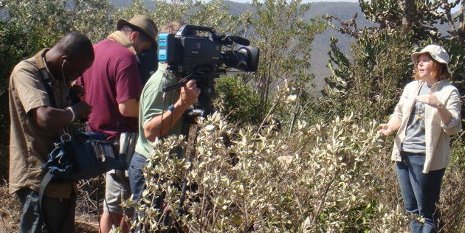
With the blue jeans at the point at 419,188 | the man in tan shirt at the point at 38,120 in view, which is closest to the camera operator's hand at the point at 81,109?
the man in tan shirt at the point at 38,120

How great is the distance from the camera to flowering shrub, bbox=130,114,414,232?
2574 millimetres

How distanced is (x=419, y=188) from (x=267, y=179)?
2.46 metres

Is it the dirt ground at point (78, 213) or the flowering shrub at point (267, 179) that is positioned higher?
the flowering shrub at point (267, 179)

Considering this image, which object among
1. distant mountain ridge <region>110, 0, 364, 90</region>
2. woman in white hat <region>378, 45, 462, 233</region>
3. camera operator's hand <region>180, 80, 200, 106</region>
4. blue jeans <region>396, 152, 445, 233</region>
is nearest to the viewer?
camera operator's hand <region>180, 80, 200, 106</region>

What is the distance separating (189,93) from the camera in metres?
3.67

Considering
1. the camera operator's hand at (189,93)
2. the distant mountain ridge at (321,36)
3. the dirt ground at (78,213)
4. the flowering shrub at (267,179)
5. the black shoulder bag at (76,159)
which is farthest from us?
the distant mountain ridge at (321,36)

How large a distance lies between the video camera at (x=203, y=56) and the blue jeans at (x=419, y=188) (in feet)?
5.02

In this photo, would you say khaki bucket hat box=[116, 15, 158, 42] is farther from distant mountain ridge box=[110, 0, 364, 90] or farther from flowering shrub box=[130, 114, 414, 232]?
distant mountain ridge box=[110, 0, 364, 90]

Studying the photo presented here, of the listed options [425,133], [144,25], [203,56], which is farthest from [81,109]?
[425,133]

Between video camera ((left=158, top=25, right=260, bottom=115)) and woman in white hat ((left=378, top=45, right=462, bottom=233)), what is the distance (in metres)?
1.33

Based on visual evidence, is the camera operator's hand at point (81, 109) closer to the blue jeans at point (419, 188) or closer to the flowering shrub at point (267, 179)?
the flowering shrub at point (267, 179)

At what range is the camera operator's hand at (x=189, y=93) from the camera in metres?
3.66

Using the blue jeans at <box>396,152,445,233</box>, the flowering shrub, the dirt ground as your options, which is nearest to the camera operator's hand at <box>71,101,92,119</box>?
the flowering shrub

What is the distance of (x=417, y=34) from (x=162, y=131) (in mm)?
7826
